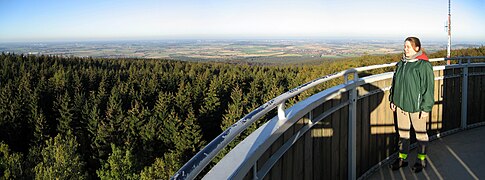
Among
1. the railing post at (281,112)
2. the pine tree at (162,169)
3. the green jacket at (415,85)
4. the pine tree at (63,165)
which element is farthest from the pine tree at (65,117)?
the railing post at (281,112)

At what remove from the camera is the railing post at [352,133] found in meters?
3.67

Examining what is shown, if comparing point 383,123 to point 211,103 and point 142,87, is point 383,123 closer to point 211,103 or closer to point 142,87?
point 211,103

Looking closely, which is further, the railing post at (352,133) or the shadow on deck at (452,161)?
the shadow on deck at (452,161)

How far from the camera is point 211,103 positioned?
5166 centimetres

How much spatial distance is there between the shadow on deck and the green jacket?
28.8 inches

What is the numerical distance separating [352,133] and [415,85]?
753mm

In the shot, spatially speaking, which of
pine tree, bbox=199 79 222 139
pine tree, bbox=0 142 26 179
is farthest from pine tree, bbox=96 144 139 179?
pine tree, bbox=199 79 222 139

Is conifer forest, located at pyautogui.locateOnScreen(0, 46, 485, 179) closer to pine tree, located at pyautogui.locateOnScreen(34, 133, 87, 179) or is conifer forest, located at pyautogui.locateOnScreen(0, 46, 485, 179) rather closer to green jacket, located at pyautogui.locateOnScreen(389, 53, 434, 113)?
pine tree, located at pyautogui.locateOnScreen(34, 133, 87, 179)

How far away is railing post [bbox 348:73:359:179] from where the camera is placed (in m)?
3.67

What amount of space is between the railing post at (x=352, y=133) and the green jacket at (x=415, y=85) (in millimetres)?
492

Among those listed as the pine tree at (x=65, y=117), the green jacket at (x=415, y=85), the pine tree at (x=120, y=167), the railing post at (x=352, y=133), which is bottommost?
the pine tree at (x=120, y=167)

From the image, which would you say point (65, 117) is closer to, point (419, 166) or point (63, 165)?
point (63, 165)

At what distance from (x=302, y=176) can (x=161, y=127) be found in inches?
1587

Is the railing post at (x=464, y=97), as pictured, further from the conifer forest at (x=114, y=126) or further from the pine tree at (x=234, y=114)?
the pine tree at (x=234, y=114)
